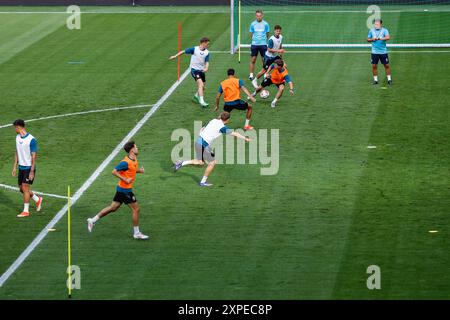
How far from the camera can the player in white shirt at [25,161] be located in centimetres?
2598

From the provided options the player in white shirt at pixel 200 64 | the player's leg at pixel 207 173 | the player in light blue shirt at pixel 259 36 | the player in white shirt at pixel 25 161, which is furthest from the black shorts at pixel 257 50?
the player in white shirt at pixel 25 161

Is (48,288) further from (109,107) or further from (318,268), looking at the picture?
(109,107)

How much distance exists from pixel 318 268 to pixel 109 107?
14.9m

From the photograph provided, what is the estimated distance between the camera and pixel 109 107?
3622 cm

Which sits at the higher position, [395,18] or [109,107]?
[395,18]

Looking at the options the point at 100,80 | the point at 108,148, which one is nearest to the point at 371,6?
the point at 100,80

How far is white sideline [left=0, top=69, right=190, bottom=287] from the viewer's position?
23219 mm

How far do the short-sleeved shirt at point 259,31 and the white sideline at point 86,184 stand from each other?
8.70ft

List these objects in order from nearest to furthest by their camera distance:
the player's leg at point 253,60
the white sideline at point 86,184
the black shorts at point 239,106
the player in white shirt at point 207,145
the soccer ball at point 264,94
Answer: the white sideline at point 86,184 < the player in white shirt at point 207,145 < the black shorts at point 239,106 < the soccer ball at point 264,94 < the player's leg at point 253,60

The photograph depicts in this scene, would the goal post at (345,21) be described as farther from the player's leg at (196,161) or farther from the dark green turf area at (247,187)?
the player's leg at (196,161)

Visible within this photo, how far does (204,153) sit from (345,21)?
828 inches

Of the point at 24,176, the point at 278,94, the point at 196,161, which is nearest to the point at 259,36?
the point at 278,94

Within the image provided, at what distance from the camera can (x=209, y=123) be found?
2933cm

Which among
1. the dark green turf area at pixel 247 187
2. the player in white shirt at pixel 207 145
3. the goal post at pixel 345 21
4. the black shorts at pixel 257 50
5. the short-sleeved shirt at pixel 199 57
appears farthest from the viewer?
the goal post at pixel 345 21
